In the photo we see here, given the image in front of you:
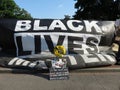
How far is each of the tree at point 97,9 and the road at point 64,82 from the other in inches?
1612

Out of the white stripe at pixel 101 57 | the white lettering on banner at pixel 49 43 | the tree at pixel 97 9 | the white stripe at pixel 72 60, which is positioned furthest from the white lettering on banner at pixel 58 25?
the tree at pixel 97 9

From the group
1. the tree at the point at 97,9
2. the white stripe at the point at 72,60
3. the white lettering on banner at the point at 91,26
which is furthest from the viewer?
the tree at the point at 97,9

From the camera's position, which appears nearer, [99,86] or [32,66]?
[99,86]

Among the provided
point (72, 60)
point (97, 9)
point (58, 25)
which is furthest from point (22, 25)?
point (97, 9)

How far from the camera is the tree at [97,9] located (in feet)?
163

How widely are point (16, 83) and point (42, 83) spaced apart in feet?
1.88

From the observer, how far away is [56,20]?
1012cm

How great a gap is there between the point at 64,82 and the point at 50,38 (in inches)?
85.3

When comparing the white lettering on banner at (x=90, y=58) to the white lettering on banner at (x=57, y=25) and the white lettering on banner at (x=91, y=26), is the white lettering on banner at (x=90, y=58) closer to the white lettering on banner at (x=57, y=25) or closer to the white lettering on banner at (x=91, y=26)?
the white lettering on banner at (x=91, y=26)

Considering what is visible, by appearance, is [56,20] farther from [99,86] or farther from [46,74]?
[99,86]

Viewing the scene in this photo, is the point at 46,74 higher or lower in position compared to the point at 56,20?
lower

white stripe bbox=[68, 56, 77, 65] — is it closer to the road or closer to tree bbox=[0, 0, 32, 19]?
the road

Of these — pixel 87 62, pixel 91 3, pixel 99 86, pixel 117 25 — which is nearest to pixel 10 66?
pixel 87 62

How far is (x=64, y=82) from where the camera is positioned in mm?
7941
